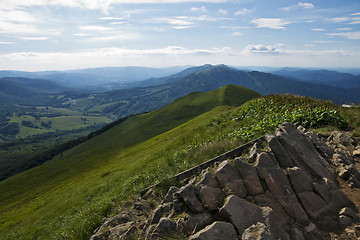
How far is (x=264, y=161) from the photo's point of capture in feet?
34.1

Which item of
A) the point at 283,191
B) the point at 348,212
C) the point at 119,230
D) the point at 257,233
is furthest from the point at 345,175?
Result: the point at 119,230

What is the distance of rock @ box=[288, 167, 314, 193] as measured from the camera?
385 inches

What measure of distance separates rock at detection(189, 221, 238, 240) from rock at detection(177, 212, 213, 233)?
0.48m

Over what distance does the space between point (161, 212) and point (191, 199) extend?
5.26 ft

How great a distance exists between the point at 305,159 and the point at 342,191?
6.90ft

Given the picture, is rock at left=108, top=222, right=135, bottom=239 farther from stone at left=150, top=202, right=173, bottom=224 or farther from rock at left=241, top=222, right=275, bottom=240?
rock at left=241, top=222, right=275, bottom=240

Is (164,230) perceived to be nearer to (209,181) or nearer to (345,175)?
(209,181)

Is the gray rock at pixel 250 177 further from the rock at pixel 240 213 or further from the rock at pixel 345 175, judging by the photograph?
the rock at pixel 345 175

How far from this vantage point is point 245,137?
17453 millimetres

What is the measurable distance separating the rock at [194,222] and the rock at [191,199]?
12.0 inches

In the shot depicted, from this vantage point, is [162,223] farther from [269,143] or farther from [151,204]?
[269,143]

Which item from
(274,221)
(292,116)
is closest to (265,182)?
(274,221)

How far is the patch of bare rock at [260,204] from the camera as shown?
8.05 metres

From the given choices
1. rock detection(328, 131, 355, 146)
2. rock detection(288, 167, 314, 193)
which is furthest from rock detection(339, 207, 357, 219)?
rock detection(328, 131, 355, 146)
